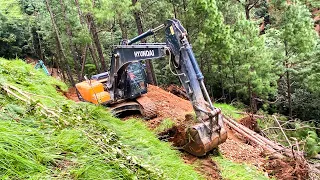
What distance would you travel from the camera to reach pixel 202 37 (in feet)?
50.4

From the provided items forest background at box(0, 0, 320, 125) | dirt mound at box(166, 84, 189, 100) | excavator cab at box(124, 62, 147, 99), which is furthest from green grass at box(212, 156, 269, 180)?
dirt mound at box(166, 84, 189, 100)

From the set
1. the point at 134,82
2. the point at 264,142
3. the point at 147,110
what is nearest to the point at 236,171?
the point at 264,142

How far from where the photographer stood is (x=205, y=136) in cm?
594

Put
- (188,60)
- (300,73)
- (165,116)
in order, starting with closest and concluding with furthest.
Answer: (188,60), (165,116), (300,73)

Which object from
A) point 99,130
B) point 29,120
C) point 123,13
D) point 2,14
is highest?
point 2,14

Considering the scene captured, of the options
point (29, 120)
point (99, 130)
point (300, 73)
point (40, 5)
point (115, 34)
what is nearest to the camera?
point (29, 120)

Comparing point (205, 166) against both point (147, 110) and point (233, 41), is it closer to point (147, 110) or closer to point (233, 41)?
point (147, 110)

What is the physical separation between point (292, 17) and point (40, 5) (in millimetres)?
16288

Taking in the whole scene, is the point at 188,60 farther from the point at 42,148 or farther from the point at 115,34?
the point at 115,34

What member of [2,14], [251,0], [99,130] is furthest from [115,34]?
[99,130]

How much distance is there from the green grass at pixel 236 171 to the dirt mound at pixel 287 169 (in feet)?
1.24

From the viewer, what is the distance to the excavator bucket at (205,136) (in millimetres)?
5875

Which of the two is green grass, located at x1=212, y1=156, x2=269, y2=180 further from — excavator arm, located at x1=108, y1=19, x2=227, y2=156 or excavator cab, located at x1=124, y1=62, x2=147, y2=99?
excavator cab, located at x1=124, y1=62, x2=147, y2=99

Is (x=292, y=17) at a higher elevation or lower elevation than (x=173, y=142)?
higher
